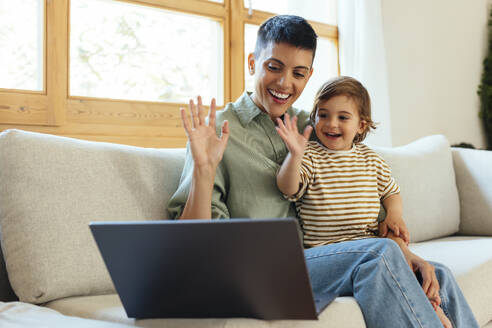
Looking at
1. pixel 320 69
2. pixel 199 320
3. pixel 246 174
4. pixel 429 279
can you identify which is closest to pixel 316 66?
pixel 320 69

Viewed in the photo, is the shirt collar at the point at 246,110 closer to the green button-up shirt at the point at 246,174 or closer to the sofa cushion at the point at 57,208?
the green button-up shirt at the point at 246,174

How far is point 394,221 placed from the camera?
153 centimetres

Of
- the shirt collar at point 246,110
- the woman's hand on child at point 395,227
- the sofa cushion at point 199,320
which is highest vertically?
the shirt collar at point 246,110

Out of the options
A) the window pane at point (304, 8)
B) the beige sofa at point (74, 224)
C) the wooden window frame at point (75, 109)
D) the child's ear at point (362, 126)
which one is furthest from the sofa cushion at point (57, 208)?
the window pane at point (304, 8)

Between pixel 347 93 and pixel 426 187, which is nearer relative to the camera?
pixel 347 93

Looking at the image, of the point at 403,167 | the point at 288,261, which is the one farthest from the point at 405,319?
the point at 403,167

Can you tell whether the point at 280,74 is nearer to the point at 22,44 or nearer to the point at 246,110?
the point at 246,110

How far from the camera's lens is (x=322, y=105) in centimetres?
152

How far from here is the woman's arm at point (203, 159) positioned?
1.20 metres

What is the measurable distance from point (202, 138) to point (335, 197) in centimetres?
46

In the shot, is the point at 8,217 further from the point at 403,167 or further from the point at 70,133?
the point at 403,167

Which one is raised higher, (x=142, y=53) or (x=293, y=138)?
(x=142, y=53)

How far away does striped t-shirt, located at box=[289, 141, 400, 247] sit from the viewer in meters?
1.45

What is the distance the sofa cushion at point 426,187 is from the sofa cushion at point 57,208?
1.09 metres
